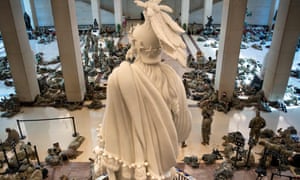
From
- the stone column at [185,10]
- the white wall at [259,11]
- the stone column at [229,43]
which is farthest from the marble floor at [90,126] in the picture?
the white wall at [259,11]

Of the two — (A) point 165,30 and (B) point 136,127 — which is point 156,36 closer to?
(A) point 165,30

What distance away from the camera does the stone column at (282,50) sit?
9.13 meters

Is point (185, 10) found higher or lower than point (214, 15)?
higher

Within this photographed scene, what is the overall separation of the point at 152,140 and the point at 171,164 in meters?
0.40

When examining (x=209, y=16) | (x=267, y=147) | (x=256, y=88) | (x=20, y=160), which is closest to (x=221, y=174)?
(x=267, y=147)

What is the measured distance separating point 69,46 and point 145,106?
7.33 meters

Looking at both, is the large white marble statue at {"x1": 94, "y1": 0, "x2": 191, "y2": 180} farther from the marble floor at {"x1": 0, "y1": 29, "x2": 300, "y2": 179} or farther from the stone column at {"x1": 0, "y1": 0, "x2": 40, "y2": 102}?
the stone column at {"x1": 0, "y1": 0, "x2": 40, "y2": 102}

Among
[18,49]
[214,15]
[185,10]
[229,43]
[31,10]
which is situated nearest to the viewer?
[18,49]

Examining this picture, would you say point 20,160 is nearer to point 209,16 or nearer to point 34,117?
point 34,117

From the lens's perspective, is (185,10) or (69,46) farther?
(185,10)

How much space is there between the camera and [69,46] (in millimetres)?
9383

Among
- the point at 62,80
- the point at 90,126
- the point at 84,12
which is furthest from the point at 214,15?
the point at 90,126

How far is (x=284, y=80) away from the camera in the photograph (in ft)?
32.4

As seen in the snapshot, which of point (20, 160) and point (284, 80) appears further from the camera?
point (284, 80)
